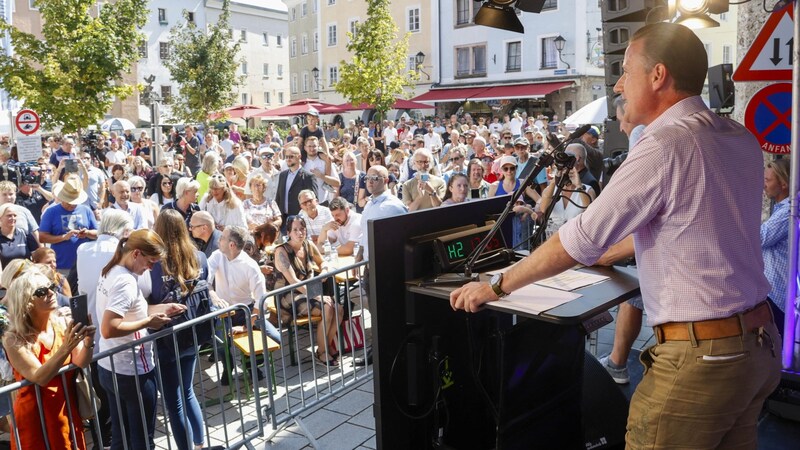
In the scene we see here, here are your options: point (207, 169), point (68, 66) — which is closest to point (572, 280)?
point (207, 169)

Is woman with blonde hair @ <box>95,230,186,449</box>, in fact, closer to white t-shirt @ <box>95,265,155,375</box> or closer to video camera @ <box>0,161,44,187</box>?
white t-shirt @ <box>95,265,155,375</box>

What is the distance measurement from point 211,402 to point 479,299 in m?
4.09

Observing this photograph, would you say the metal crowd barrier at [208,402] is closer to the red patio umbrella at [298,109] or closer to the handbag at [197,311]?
the handbag at [197,311]

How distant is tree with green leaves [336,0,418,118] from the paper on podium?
88.2ft

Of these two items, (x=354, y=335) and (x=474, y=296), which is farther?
(x=354, y=335)

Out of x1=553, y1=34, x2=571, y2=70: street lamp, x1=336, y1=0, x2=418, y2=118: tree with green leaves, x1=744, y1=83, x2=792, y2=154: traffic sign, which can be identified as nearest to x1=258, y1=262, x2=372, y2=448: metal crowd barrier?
x1=744, y1=83, x2=792, y2=154: traffic sign

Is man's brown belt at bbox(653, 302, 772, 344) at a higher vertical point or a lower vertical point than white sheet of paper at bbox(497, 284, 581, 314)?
lower

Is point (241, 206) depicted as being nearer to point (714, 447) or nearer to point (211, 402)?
point (211, 402)

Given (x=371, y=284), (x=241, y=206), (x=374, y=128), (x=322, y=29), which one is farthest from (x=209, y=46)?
(x=371, y=284)

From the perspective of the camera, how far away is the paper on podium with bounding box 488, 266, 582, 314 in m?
2.55

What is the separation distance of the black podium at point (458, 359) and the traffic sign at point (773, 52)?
2838 mm

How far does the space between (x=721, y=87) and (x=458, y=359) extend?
6.88 meters

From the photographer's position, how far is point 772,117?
5.47 meters

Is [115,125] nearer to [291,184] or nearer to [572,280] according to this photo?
[291,184]
